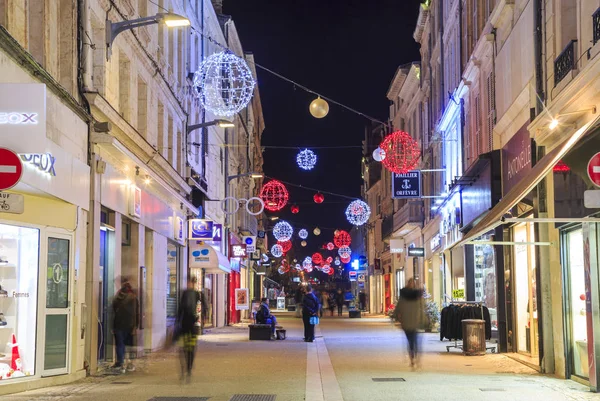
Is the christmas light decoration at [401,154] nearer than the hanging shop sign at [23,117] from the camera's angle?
No

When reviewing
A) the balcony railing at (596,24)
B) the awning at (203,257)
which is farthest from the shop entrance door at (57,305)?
the awning at (203,257)

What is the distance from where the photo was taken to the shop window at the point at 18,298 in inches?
519

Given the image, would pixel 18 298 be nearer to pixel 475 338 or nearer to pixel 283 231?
pixel 475 338

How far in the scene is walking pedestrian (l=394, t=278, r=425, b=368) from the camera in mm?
16578

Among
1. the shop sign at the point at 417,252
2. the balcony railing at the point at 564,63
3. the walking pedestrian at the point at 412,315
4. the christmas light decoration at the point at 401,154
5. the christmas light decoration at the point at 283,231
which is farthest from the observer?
the christmas light decoration at the point at 283,231

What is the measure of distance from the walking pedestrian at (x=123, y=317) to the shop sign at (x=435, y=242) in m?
18.9

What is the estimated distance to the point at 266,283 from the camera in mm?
81750

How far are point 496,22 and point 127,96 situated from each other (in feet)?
28.8

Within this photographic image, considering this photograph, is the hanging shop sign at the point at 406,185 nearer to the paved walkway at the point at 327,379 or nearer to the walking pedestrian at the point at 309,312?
the walking pedestrian at the point at 309,312

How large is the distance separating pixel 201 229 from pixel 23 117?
18.9m

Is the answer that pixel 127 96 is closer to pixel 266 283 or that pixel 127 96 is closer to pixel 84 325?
pixel 84 325

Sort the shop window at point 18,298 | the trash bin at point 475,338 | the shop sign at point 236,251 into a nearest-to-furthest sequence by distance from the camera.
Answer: the shop window at point 18,298
the trash bin at point 475,338
the shop sign at point 236,251

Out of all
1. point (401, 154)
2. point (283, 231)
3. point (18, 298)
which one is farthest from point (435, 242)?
point (18, 298)

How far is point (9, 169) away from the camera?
28.9 ft
